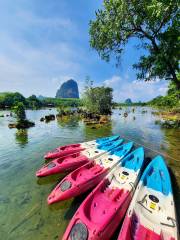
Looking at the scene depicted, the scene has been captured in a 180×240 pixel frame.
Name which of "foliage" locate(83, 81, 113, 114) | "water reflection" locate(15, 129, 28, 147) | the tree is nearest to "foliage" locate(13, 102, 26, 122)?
"water reflection" locate(15, 129, 28, 147)

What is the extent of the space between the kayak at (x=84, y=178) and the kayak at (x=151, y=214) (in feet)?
6.63

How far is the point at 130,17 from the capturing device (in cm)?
1383

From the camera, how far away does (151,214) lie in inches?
202

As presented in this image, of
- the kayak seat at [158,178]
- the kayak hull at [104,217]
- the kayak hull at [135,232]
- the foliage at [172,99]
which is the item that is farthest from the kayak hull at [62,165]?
the foliage at [172,99]

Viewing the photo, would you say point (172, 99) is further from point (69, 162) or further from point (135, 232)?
point (135, 232)

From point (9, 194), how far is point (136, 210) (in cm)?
591

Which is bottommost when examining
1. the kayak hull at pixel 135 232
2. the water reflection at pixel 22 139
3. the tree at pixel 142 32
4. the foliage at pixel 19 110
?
the water reflection at pixel 22 139

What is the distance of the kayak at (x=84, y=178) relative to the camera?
6.13 metres

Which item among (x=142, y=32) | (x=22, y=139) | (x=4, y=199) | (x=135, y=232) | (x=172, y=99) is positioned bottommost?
(x=4, y=199)

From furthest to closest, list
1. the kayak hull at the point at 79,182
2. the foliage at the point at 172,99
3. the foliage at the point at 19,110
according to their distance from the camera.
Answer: the foliage at the point at 19,110 → the foliage at the point at 172,99 → the kayak hull at the point at 79,182

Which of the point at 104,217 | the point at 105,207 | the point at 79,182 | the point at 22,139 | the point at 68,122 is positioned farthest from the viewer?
the point at 68,122

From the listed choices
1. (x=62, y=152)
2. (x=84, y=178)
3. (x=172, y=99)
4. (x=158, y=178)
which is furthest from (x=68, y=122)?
(x=158, y=178)

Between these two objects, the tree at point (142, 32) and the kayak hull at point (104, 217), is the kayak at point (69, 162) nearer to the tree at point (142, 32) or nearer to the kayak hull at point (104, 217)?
the kayak hull at point (104, 217)

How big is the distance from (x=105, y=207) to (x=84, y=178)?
2062 millimetres
